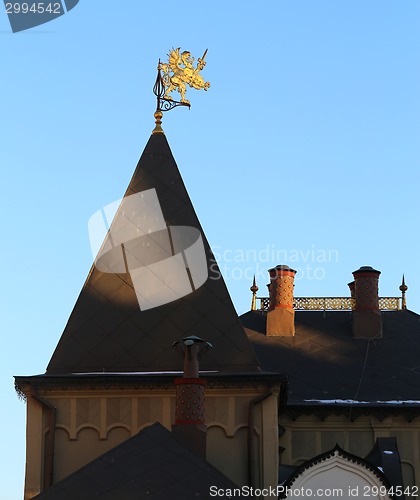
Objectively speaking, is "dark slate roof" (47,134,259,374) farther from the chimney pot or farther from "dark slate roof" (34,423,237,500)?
the chimney pot

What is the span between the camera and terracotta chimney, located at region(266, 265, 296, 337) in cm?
2747

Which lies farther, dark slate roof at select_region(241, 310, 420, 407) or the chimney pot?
the chimney pot

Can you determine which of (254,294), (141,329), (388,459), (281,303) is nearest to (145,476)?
(141,329)

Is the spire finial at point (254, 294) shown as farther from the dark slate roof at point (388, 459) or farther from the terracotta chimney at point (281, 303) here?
the dark slate roof at point (388, 459)

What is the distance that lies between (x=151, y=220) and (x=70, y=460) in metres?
4.29

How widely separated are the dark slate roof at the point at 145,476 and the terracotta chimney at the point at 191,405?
443 mm

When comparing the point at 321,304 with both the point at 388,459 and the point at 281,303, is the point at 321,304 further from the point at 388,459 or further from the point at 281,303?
the point at 388,459

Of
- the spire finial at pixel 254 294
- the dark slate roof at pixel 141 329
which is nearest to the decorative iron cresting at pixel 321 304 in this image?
the spire finial at pixel 254 294

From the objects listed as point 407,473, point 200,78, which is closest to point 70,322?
point 200,78

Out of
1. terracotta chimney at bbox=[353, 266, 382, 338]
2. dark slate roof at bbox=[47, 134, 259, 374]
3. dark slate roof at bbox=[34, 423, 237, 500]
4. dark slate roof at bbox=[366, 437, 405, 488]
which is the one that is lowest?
dark slate roof at bbox=[34, 423, 237, 500]

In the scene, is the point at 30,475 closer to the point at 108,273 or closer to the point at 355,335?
the point at 108,273

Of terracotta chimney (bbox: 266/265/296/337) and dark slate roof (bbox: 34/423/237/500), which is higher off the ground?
terracotta chimney (bbox: 266/265/296/337)

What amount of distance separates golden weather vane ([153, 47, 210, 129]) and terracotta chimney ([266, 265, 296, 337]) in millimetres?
5300

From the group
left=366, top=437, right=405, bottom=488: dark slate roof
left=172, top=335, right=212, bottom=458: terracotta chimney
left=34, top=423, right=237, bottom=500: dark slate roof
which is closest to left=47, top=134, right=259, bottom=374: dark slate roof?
left=172, top=335, right=212, bottom=458: terracotta chimney
